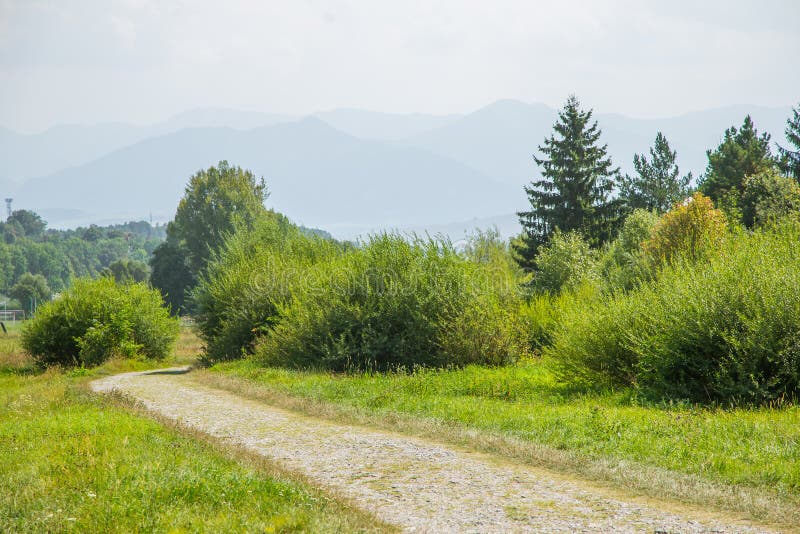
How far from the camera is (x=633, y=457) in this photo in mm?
9945

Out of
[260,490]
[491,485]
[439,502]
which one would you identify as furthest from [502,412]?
[260,490]

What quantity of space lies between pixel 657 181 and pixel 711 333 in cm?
6564

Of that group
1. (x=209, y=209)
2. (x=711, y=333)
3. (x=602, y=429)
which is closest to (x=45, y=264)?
(x=209, y=209)

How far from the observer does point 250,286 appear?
103ft

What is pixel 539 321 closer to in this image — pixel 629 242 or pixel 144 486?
pixel 144 486

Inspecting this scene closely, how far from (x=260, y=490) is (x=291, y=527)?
4.05 feet

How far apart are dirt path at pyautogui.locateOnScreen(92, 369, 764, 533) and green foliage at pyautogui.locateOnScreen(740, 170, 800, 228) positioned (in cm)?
3684

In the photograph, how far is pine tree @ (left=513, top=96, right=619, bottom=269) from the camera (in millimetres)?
54469

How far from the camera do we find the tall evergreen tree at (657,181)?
243 ft

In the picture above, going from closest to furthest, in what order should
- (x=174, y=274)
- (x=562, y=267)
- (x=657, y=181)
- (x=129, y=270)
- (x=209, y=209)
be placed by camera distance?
(x=562, y=267) < (x=657, y=181) < (x=209, y=209) < (x=174, y=274) < (x=129, y=270)

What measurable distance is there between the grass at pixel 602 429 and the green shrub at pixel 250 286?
10929 millimetres

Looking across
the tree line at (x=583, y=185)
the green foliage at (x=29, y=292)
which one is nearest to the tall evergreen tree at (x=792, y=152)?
the tree line at (x=583, y=185)

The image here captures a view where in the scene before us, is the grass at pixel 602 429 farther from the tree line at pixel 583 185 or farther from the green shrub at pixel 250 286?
the tree line at pixel 583 185

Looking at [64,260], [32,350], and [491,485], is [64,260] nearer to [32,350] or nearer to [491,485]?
[32,350]
